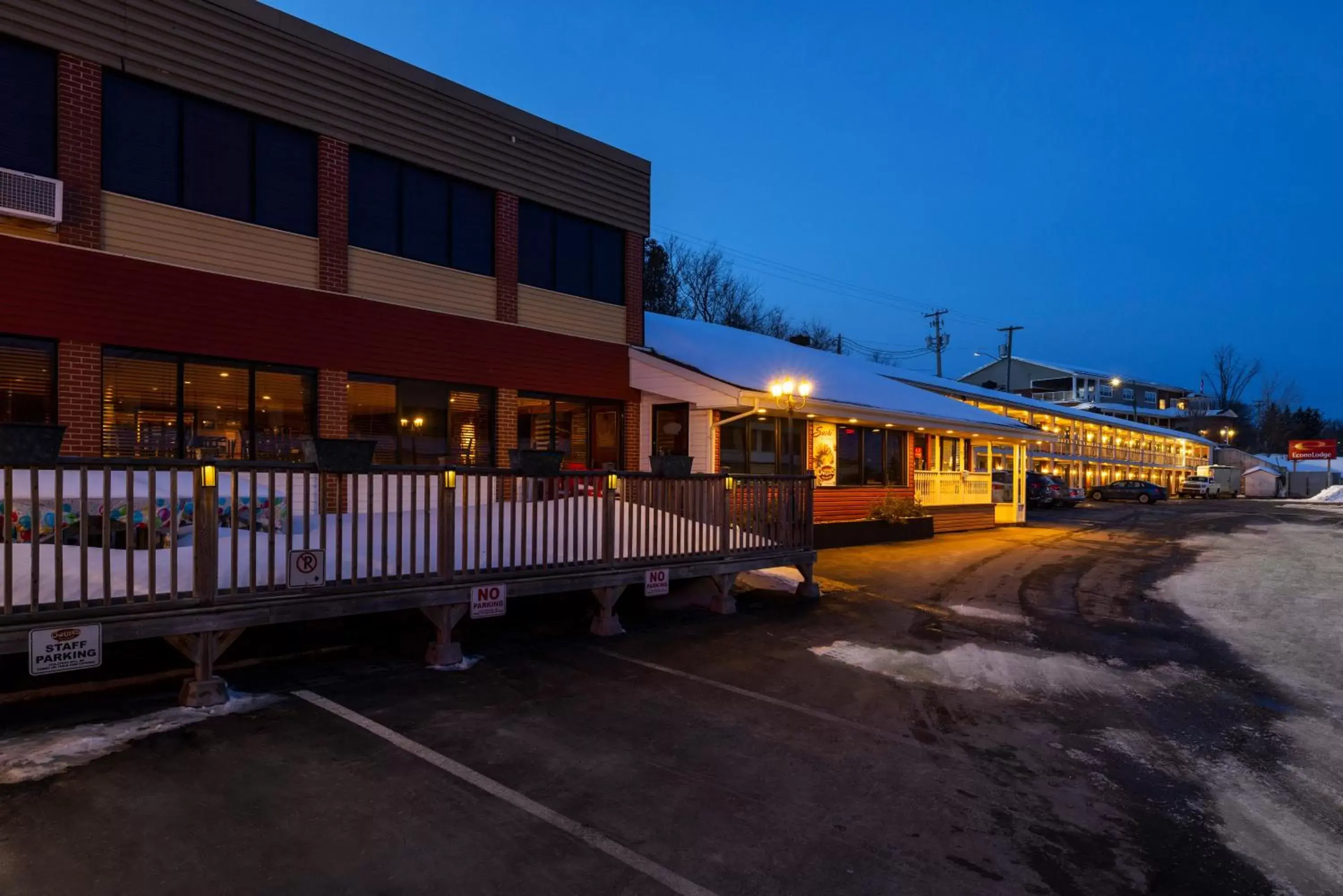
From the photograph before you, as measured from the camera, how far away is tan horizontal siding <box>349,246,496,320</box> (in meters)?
12.0

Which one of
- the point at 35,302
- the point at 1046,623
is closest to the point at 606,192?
the point at 35,302

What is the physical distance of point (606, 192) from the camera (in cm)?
1546

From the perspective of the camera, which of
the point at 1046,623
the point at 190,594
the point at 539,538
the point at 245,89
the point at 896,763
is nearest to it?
the point at 896,763

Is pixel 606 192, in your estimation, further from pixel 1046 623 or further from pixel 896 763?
pixel 896 763

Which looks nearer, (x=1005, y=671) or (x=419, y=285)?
(x=1005, y=671)

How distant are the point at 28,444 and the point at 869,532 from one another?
1596cm

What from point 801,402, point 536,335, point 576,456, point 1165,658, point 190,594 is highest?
point 536,335

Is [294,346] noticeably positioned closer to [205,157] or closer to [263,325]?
[263,325]

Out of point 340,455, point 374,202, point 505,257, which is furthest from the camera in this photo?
point 505,257

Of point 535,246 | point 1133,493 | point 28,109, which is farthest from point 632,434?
point 1133,493

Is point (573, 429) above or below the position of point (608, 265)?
below

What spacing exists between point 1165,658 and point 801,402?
8598mm

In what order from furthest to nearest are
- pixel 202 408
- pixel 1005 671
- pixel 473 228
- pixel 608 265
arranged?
pixel 608 265, pixel 473 228, pixel 202 408, pixel 1005 671

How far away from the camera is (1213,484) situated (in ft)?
187
